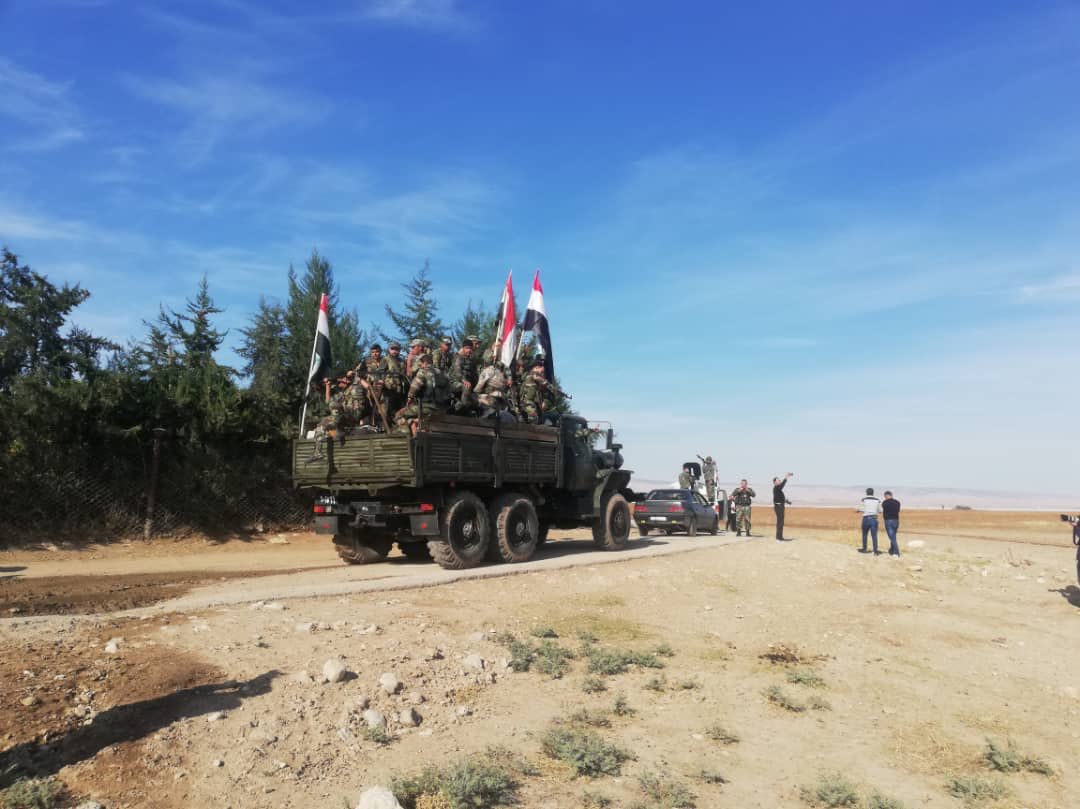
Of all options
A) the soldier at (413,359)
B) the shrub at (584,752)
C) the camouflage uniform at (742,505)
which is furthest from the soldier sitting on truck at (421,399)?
the camouflage uniform at (742,505)

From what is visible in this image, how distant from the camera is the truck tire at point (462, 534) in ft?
40.3

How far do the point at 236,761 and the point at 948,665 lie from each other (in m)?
7.74

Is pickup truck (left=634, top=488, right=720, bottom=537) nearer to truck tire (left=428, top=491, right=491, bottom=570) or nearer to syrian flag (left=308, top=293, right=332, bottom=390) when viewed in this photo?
syrian flag (left=308, top=293, right=332, bottom=390)

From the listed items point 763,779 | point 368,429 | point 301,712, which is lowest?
point 763,779

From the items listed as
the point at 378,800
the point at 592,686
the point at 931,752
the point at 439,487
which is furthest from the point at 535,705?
the point at 439,487

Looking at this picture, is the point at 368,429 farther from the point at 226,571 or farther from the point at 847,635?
the point at 847,635

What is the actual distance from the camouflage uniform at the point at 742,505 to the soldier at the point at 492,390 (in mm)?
12252

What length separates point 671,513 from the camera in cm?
2267

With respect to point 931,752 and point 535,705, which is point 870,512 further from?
point 535,705

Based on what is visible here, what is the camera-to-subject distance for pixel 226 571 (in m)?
13.2

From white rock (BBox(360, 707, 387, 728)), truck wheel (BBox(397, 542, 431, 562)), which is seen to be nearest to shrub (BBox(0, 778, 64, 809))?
white rock (BBox(360, 707, 387, 728))

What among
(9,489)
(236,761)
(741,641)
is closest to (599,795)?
(236,761)

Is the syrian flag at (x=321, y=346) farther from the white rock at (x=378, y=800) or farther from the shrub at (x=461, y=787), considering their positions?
the white rock at (x=378, y=800)

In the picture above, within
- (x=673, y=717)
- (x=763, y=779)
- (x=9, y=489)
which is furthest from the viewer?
(x=9, y=489)
